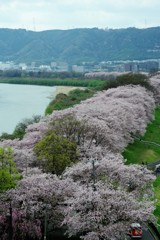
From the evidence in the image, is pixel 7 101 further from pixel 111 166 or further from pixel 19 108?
pixel 111 166

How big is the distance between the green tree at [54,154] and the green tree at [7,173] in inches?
161

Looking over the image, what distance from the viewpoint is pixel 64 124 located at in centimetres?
3291

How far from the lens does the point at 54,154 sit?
2794 centimetres

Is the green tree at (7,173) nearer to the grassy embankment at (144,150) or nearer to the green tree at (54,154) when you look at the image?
the green tree at (54,154)

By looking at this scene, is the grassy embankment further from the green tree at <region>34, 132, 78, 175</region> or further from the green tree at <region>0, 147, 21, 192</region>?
the green tree at <region>0, 147, 21, 192</region>

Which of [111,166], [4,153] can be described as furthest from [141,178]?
[4,153]

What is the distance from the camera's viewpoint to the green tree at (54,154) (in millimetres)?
27833

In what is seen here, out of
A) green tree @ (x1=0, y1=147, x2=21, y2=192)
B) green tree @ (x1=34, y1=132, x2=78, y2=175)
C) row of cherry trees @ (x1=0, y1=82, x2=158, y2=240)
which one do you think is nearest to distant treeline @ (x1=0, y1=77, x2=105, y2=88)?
row of cherry trees @ (x1=0, y1=82, x2=158, y2=240)

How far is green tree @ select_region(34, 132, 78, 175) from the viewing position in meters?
27.8

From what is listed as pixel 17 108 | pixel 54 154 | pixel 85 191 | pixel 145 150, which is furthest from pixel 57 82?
pixel 85 191

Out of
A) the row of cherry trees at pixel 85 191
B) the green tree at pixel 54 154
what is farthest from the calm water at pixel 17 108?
the green tree at pixel 54 154

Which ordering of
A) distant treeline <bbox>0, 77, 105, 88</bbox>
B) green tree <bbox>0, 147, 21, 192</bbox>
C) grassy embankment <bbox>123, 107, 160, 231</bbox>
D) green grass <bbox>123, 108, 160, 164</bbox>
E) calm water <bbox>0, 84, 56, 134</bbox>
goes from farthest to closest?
distant treeline <bbox>0, 77, 105, 88</bbox>, calm water <bbox>0, 84, 56, 134</bbox>, green grass <bbox>123, 108, 160, 164</bbox>, grassy embankment <bbox>123, 107, 160, 231</bbox>, green tree <bbox>0, 147, 21, 192</bbox>

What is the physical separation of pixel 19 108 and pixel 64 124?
6171 centimetres

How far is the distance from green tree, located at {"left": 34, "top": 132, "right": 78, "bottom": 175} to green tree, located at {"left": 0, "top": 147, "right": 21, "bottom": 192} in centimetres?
409
